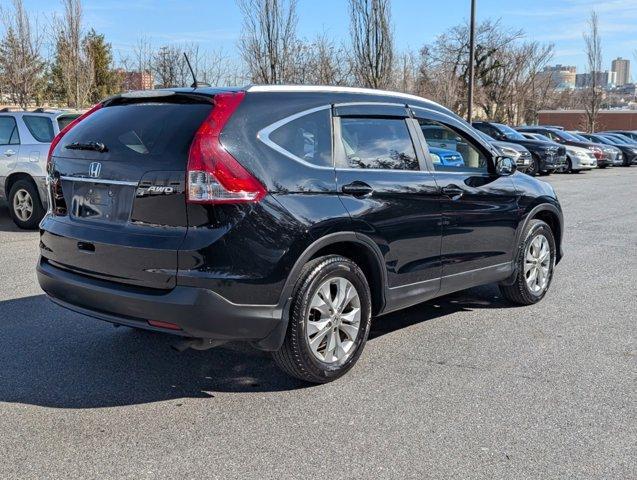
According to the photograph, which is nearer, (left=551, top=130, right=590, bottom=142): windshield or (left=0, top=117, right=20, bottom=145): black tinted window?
(left=0, top=117, right=20, bottom=145): black tinted window

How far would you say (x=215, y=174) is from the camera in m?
3.81

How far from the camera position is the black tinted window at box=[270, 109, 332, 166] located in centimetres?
418

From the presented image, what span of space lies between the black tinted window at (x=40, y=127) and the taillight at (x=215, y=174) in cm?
755

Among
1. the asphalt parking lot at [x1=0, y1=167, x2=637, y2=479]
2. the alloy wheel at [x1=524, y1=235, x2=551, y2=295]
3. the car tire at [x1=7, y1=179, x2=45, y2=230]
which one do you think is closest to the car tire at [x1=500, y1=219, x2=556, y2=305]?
the alloy wheel at [x1=524, y1=235, x2=551, y2=295]

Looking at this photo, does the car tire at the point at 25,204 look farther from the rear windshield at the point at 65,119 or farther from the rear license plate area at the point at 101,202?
the rear license plate area at the point at 101,202

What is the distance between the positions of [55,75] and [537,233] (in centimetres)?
2257

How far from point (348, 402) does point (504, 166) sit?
8.77 feet

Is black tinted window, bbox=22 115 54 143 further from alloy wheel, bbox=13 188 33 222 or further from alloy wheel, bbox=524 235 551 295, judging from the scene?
alloy wheel, bbox=524 235 551 295

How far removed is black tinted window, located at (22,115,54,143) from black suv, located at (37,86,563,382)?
20.8 ft

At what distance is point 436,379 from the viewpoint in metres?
4.47

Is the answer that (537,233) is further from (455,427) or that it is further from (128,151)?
(128,151)

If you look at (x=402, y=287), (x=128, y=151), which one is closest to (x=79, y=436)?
(x=128, y=151)

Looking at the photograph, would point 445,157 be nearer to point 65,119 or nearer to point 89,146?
point 89,146

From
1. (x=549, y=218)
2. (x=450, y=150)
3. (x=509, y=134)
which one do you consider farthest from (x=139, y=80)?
(x=450, y=150)
